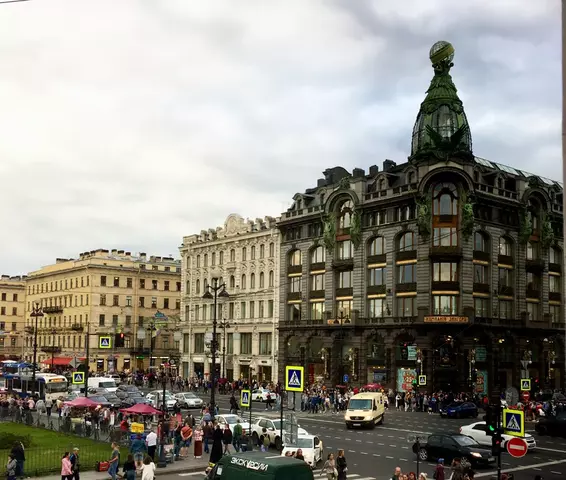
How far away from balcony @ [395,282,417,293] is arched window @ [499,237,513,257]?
1020cm

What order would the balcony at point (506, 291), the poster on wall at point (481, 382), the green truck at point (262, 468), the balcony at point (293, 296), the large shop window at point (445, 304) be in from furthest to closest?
1. the balcony at point (293, 296)
2. the balcony at point (506, 291)
3. the poster on wall at point (481, 382)
4. the large shop window at point (445, 304)
5. the green truck at point (262, 468)

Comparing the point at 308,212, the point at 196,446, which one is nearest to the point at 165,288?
the point at 308,212

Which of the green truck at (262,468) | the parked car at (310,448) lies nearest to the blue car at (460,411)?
the parked car at (310,448)

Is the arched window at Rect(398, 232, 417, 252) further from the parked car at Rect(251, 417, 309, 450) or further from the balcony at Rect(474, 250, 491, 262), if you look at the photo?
the parked car at Rect(251, 417, 309, 450)

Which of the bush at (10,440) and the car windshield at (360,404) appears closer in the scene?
the bush at (10,440)

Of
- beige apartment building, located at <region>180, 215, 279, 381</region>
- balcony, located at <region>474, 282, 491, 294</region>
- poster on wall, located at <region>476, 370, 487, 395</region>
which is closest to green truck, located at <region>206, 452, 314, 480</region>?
poster on wall, located at <region>476, 370, 487, 395</region>

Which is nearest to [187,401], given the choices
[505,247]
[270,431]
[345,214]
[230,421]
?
[230,421]

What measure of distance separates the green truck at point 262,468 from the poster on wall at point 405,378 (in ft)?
173

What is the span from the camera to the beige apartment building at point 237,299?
88562 millimetres

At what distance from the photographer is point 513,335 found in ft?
244

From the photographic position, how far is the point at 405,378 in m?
71.6

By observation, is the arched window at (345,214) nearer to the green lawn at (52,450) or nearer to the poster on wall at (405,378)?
the poster on wall at (405,378)

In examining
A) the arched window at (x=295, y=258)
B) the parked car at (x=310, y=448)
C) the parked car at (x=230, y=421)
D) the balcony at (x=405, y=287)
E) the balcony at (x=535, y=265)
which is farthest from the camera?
the arched window at (x=295, y=258)

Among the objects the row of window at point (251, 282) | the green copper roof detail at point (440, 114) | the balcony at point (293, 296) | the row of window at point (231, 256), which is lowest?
the balcony at point (293, 296)
